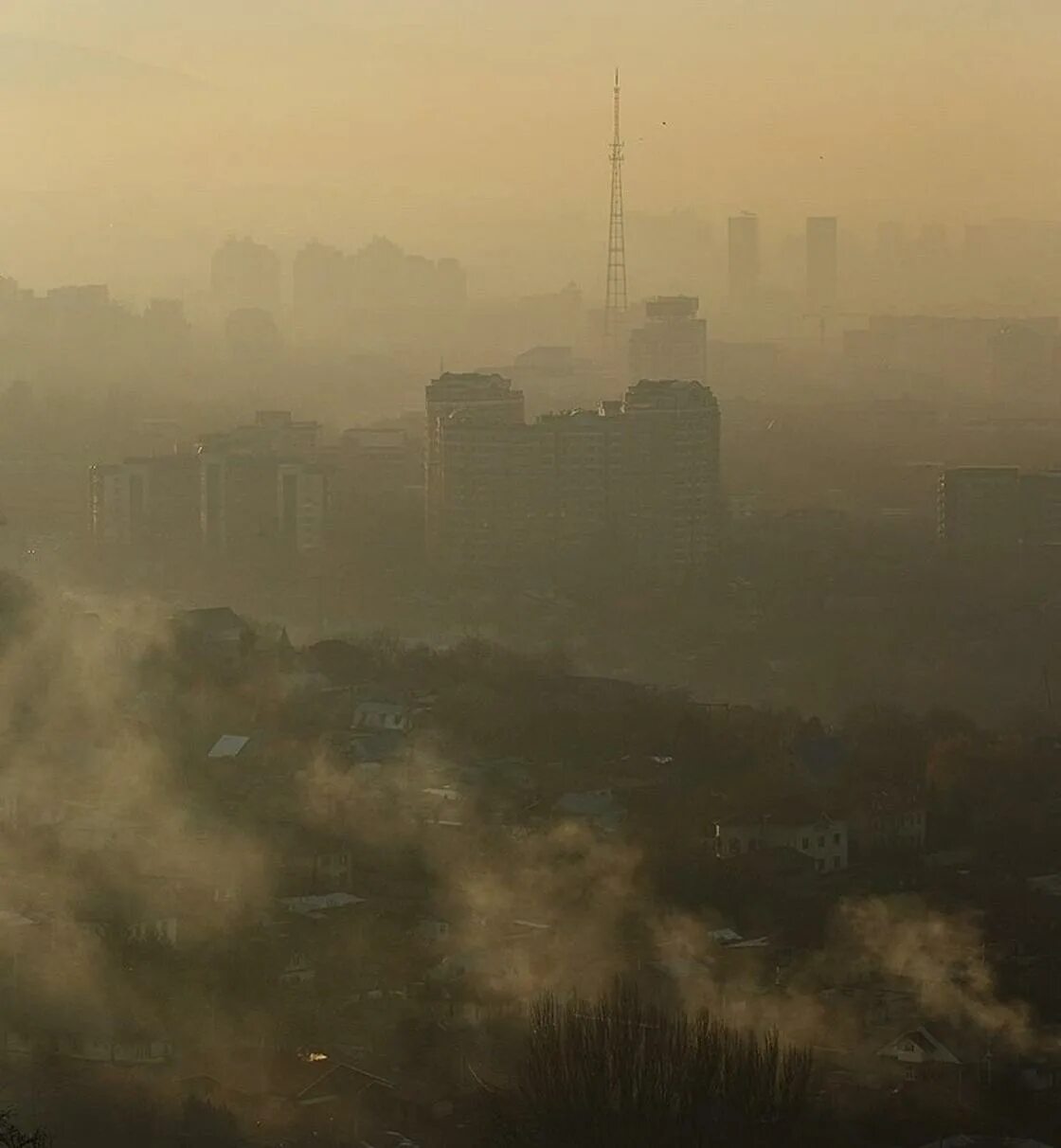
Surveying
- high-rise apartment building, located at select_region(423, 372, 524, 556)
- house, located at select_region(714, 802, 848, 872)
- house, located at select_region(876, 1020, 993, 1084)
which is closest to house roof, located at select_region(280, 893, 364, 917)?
house, located at select_region(714, 802, 848, 872)

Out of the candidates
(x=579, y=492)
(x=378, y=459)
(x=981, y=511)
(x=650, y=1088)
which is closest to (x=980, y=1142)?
(x=650, y=1088)

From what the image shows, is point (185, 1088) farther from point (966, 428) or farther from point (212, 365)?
point (966, 428)

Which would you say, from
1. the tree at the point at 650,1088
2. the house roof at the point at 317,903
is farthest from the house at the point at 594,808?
the tree at the point at 650,1088

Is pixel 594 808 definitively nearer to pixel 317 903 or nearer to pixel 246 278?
pixel 317 903

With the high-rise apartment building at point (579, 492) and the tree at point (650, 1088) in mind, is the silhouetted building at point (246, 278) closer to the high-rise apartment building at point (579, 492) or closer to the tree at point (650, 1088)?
the high-rise apartment building at point (579, 492)

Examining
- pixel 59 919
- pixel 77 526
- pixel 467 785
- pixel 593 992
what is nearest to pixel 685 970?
pixel 593 992

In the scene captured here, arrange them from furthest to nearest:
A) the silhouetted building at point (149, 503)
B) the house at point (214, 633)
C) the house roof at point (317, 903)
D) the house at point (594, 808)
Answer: the silhouetted building at point (149, 503), the house at point (214, 633), the house at point (594, 808), the house roof at point (317, 903)

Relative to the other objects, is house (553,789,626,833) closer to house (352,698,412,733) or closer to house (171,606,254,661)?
house (352,698,412,733)
